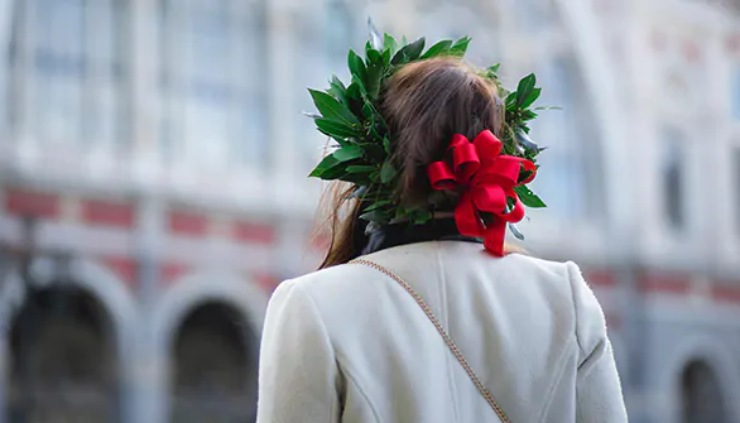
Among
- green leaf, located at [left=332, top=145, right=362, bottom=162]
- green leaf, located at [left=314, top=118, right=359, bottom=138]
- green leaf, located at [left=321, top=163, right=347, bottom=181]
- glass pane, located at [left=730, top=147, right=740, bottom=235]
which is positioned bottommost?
glass pane, located at [left=730, top=147, right=740, bottom=235]

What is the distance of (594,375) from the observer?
127 centimetres

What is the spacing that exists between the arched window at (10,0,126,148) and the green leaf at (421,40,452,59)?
26.3 feet

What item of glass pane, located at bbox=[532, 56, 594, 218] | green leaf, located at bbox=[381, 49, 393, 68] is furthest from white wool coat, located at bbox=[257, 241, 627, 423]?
glass pane, located at bbox=[532, 56, 594, 218]

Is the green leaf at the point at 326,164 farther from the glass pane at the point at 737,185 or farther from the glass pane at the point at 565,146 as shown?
the glass pane at the point at 737,185

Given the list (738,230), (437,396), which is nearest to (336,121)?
(437,396)

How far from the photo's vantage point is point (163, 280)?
9.62m

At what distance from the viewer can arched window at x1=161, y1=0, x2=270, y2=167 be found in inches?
388

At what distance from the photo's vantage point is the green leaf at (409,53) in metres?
1.38

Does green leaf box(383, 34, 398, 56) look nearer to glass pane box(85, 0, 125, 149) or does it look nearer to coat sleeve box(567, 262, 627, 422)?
coat sleeve box(567, 262, 627, 422)

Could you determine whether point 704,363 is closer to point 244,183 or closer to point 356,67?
point 244,183

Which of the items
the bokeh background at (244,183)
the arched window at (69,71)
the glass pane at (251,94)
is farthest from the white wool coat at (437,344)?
the glass pane at (251,94)

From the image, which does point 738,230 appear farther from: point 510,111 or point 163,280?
point 510,111

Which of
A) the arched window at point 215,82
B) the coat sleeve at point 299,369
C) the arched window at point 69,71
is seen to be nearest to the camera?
the coat sleeve at point 299,369

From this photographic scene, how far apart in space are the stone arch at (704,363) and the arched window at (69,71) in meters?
6.19
